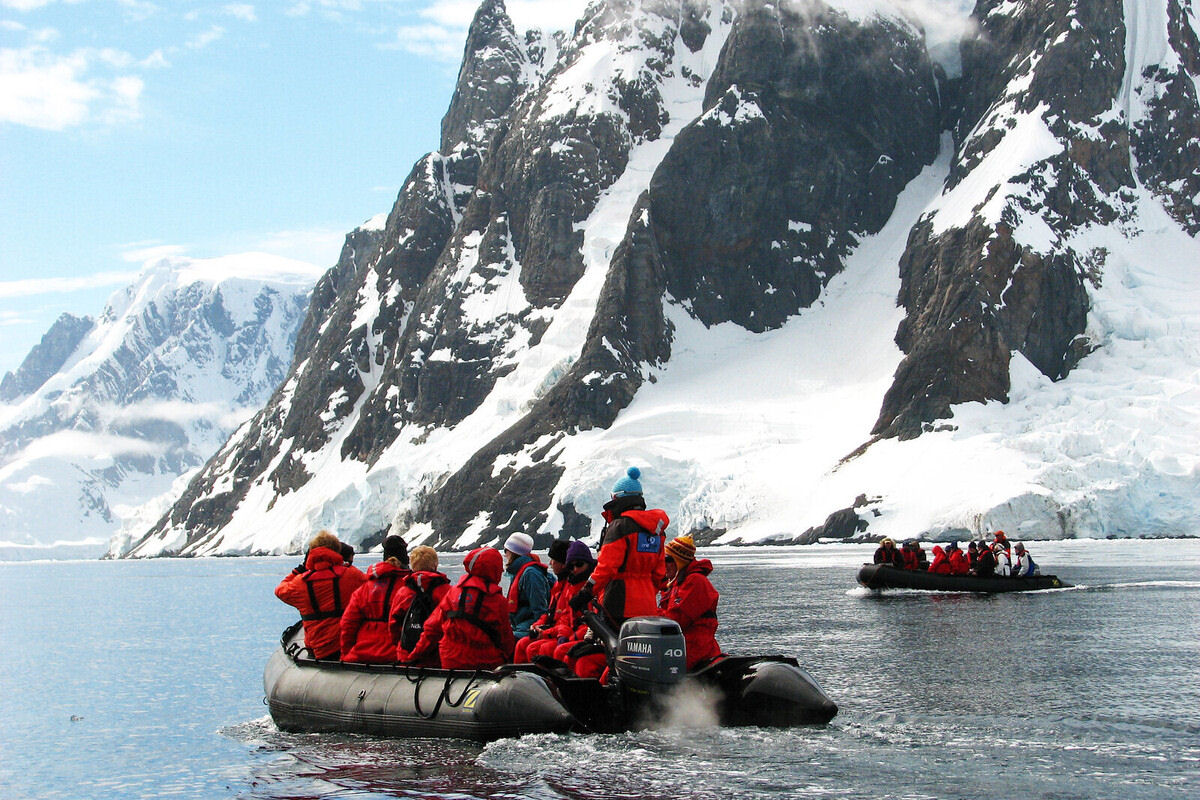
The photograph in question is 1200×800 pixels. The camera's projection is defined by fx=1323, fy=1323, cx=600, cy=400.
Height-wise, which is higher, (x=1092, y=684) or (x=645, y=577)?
(x=645, y=577)

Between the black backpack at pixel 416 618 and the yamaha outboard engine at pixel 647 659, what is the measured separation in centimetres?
385

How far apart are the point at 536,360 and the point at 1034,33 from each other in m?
80.9

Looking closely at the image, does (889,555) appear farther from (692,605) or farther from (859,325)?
(859,325)

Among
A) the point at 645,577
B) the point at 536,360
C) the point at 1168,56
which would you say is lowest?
the point at 645,577

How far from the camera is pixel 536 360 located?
18712 centimetres

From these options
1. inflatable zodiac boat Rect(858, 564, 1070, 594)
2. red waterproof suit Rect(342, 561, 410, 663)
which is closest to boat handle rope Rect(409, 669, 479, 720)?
red waterproof suit Rect(342, 561, 410, 663)

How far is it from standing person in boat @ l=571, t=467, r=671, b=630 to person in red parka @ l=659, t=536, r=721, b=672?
34.9 inches

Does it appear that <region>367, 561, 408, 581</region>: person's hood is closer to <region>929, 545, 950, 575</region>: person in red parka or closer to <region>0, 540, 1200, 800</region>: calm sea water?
<region>0, 540, 1200, 800</region>: calm sea water

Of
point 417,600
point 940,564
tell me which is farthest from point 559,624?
point 940,564

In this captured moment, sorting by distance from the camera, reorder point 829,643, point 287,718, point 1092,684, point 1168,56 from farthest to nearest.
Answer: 1. point 1168,56
2. point 829,643
3. point 1092,684
4. point 287,718

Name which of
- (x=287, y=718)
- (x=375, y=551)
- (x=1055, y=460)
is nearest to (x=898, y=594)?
(x=287, y=718)

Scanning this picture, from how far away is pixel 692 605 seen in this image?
22.6m

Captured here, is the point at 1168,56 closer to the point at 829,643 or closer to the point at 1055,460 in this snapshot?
the point at 1055,460

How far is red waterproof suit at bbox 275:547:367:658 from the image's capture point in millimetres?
24734
